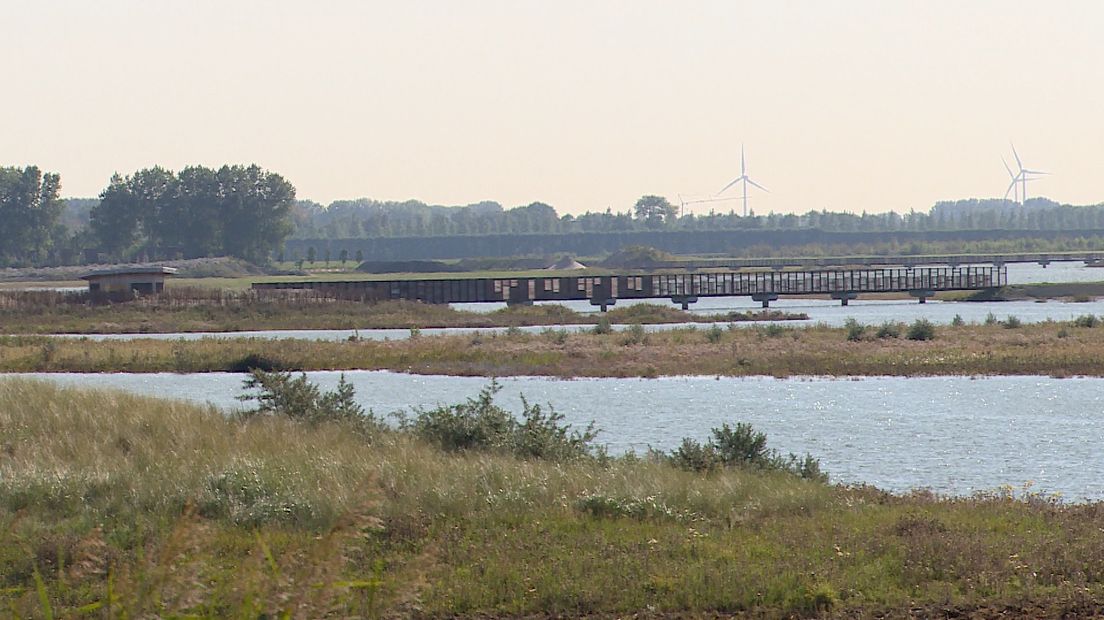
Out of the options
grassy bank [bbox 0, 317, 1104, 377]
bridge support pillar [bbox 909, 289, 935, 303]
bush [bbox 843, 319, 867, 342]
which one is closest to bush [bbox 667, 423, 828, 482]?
grassy bank [bbox 0, 317, 1104, 377]

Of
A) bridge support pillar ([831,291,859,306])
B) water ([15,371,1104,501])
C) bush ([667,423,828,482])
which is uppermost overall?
bush ([667,423,828,482])

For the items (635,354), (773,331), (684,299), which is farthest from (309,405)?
(684,299)

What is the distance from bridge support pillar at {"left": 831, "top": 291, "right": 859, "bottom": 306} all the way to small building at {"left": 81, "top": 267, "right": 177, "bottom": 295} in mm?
58072

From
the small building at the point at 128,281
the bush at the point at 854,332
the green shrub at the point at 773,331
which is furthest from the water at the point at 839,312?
the small building at the point at 128,281

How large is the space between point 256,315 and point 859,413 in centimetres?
6801

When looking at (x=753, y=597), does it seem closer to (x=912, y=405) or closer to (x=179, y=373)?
(x=912, y=405)

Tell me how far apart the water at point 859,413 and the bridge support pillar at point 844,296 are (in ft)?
250

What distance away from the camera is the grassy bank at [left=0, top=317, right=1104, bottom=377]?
2534 inches

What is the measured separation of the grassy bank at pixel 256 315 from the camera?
100750mm

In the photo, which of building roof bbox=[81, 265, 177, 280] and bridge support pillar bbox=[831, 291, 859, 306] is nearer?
building roof bbox=[81, 265, 177, 280]

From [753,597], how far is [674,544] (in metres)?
2.45

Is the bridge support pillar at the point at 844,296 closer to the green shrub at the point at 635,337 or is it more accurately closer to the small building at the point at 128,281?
the small building at the point at 128,281

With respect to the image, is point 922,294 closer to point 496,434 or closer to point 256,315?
point 256,315

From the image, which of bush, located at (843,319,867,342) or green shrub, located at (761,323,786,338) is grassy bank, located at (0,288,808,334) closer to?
green shrub, located at (761,323,786,338)
